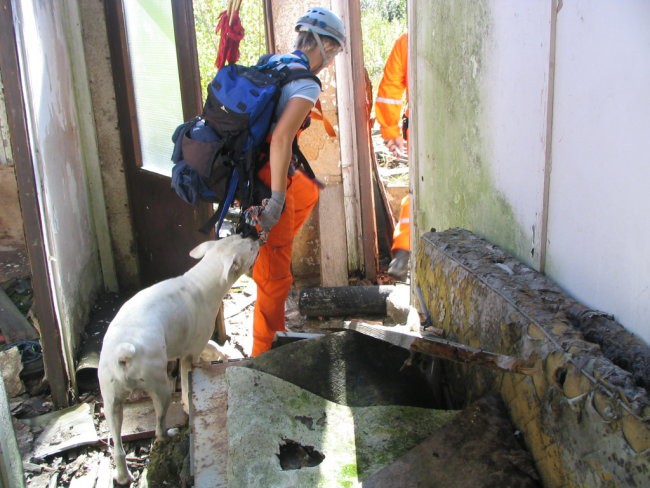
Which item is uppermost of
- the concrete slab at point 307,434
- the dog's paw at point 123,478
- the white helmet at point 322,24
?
the white helmet at point 322,24

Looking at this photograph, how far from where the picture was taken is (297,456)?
1.81 metres

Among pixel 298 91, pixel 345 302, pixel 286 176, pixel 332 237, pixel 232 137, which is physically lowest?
pixel 345 302

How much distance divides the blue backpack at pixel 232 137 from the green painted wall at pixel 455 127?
2.35 ft

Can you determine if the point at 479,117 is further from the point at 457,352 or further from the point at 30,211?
the point at 30,211

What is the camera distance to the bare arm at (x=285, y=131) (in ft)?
10.2

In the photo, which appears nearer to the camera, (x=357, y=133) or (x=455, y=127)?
(x=455, y=127)

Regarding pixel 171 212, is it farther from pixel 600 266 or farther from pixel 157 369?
pixel 600 266

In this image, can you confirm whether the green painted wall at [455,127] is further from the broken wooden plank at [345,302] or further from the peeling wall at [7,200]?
the peeling wall at [7,200]

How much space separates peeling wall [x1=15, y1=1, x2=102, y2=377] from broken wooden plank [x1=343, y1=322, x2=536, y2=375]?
113 inches

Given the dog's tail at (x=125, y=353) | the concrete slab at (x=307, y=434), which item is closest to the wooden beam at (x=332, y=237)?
the dog's tail at (x=125, y=353)

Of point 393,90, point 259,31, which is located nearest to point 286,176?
point 393,90

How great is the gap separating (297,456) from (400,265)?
13.5 feet

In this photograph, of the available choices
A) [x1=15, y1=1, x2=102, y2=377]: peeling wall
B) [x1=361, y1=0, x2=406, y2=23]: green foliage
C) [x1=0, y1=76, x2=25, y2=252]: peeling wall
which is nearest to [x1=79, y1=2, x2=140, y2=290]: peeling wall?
[x1=15, y1=1, x2=102, y2=377]: peeling wall

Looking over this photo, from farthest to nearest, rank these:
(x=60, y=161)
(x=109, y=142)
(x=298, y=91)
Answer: (x=109, y=142), (x=60, y=161), (x=298, y=91)
